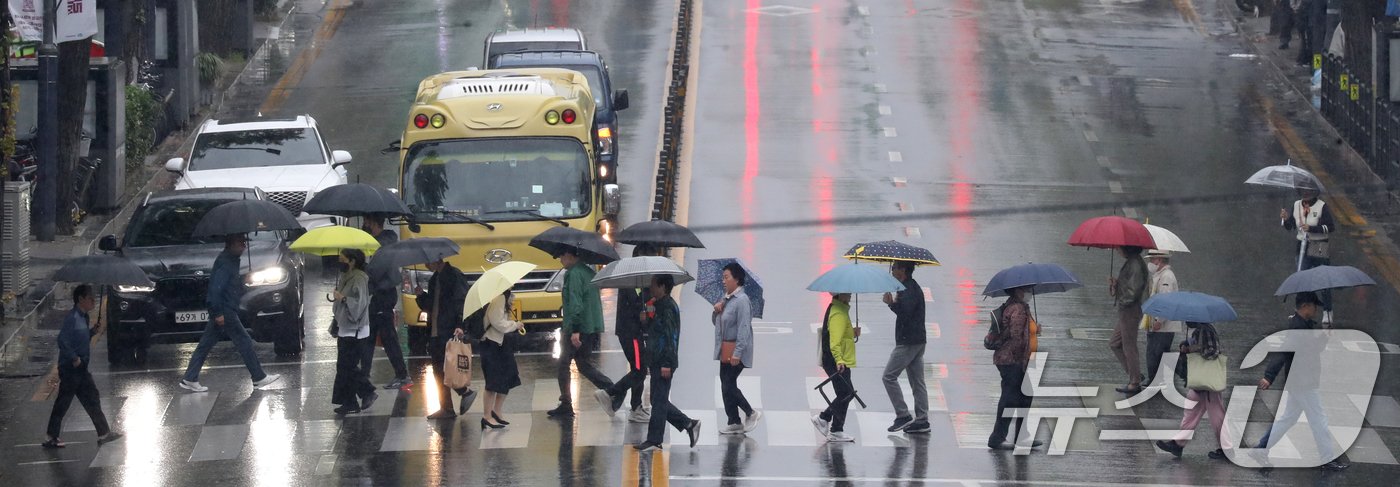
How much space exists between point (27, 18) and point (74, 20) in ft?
1.93

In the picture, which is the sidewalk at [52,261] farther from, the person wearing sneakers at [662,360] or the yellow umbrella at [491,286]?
the person wearing sneakers at [662,360]

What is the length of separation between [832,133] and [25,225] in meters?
13.4

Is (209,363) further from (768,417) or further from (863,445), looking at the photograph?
(863,445)

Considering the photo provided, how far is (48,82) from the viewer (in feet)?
77.9

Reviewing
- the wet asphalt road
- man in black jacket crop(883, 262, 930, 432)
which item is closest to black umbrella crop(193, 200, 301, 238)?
the wet asphalt road

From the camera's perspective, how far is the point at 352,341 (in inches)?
619

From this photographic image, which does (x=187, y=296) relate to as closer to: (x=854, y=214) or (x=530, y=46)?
(x=854, y=214)

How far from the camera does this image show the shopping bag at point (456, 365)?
1502cm

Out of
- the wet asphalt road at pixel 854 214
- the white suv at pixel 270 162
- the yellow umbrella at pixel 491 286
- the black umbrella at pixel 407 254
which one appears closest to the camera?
the wet asphalt road at pixel 854 214

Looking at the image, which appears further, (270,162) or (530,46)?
(530,46)

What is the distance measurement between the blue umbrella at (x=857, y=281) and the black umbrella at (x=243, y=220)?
5.46 meters

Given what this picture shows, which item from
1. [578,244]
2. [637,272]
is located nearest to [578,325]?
[578,244]

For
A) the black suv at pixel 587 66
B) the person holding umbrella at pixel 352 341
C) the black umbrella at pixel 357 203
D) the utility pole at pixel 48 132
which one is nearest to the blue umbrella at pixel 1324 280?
the person holding umbrella at pixel 352 341

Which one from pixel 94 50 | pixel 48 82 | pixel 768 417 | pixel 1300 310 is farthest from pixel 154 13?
pixel 1300 310
